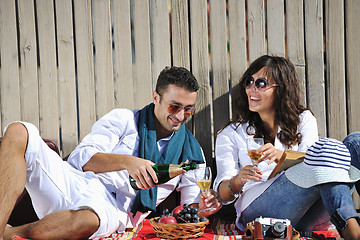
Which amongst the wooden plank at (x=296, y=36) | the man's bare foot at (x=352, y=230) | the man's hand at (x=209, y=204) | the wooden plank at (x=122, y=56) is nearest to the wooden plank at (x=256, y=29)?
the wooden plank at (x=296, y=36)

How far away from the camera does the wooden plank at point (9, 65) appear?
3.56 metres

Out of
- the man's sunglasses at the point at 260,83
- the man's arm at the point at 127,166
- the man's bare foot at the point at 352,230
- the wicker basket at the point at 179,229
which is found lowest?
the wicker basket at the point at 179,229

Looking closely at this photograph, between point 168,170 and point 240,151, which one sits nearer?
point 168,170

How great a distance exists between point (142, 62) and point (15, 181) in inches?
65.9

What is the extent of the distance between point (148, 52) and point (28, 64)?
1114 mm

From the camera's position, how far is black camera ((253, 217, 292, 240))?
2.37m

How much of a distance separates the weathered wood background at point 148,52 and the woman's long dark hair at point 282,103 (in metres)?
0.29

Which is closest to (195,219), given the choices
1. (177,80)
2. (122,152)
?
(122,152)

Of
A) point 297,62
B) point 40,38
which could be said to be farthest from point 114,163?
point 297,62

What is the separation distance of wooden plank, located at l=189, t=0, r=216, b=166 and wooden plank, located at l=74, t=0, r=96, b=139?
94 centimetres

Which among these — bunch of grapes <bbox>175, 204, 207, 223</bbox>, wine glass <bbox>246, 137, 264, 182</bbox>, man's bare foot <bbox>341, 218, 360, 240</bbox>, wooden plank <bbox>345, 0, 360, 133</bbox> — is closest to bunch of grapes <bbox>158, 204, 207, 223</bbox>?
bunch of grapes <bbox>175, 204, 207, 223</bbox>

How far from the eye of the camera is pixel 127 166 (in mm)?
2750

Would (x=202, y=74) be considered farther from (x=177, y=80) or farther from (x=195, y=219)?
(x=195, y=219)

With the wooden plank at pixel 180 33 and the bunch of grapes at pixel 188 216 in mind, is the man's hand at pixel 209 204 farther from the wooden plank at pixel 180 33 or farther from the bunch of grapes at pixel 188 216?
the wooden plank at pixel 180 33
